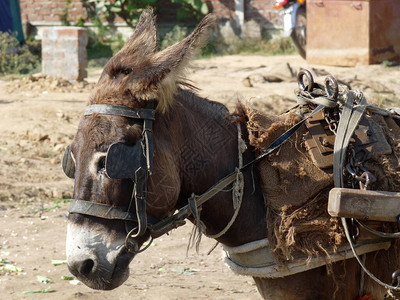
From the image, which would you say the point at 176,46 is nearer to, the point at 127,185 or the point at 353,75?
the point at 127,185

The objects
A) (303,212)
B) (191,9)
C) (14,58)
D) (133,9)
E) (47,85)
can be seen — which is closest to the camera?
(303,212)

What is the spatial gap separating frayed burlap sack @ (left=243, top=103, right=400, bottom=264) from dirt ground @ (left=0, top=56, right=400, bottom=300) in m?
0.38

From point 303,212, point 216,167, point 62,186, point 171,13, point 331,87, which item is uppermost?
point 331,87

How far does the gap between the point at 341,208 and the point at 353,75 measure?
792 cm

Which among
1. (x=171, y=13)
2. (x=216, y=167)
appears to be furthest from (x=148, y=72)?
(x=171, y=13)

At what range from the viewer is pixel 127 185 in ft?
8.45

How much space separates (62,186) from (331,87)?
4.62 m

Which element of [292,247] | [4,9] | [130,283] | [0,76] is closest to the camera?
[292,247]

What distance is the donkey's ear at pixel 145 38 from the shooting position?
276 cm

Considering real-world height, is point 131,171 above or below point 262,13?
above

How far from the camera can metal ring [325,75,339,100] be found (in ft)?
9.25

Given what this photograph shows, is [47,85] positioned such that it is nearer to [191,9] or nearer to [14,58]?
[14,58]

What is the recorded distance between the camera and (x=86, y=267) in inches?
100

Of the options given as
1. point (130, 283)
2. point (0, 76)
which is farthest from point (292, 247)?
point (0, 76)
